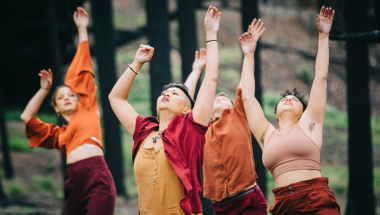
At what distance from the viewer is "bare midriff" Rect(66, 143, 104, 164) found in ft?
13.5

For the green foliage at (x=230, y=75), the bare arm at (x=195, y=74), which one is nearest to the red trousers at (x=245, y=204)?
the bare arm at (x=195, y=74)

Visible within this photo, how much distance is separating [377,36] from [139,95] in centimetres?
1188

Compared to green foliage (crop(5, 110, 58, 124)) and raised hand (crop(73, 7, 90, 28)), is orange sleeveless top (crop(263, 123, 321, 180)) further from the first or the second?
green foliage (crop(5, 110, 58, 124))

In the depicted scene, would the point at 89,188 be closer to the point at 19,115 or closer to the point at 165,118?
the point at 165,118

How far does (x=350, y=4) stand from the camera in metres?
5.91

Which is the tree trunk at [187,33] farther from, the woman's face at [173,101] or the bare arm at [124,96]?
the bare arm at [124,96]

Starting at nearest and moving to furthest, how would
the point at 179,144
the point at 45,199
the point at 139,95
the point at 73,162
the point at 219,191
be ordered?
the point at 179,144 → the point at 219,191 → the point at 73,162 → the point at 45,199 → the point at 139,95

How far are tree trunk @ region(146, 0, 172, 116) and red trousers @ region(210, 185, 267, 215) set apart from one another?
224 cm

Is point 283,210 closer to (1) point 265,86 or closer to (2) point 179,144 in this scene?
(2) point 179,144

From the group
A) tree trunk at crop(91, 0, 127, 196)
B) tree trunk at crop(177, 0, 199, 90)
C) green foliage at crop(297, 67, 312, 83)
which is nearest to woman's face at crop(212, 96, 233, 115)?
tree trunk at crop(177, 0, 199, 90)

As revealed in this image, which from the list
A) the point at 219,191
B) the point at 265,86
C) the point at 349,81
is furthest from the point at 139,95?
the point at 219,191

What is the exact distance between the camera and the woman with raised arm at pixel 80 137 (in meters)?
3.99

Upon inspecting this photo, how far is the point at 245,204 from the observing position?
11.6ft

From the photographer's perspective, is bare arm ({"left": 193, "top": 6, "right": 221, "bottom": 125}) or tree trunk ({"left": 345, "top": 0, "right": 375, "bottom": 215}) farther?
tree trunk ({"left": 345, "top": 0, "right": 375, "bottom": 215})
